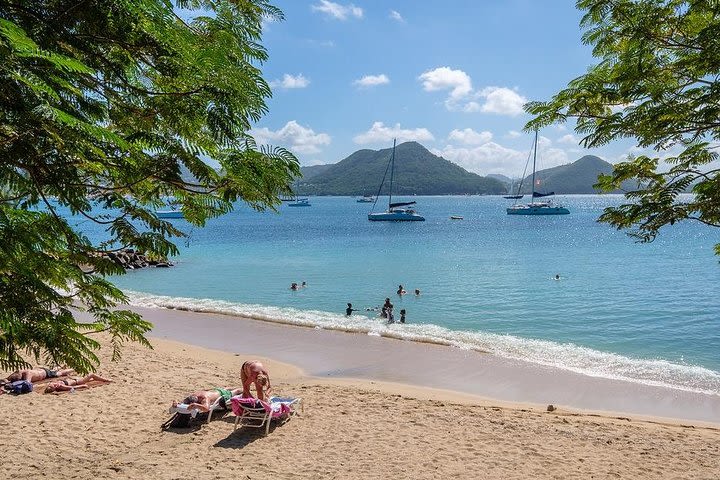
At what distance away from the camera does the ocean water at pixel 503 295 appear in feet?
66.6

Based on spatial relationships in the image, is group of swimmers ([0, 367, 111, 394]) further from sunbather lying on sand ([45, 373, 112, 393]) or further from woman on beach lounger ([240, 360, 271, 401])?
woman on beach lounger ([240, 360, 271, 401])

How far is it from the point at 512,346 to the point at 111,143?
19834 mm

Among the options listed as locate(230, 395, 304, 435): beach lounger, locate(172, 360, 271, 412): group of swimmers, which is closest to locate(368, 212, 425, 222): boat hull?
locate(172, 360, 271, 412): group of swimmers

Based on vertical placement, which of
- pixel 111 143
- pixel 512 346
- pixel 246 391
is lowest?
pixel 512 346

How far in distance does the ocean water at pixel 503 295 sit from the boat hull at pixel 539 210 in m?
61.8

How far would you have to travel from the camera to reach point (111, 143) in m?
3.13

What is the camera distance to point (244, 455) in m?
9.16

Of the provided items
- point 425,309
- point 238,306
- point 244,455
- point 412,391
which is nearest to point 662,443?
point 412,391

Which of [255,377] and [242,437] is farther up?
[255,377]

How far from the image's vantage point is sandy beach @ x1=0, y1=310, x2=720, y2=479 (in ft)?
28.5

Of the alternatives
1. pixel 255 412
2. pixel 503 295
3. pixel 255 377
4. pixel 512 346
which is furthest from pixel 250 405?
pixel 503 295

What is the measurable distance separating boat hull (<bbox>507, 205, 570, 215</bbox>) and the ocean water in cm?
6179

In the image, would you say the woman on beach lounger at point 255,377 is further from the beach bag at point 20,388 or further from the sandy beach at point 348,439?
the beach bag at point 20,388

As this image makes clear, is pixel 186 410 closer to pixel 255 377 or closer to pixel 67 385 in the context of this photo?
pixel 255 377
